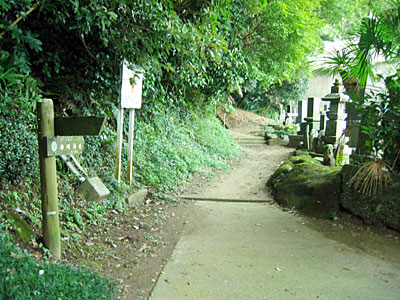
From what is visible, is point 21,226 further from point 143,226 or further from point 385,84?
point 385,84

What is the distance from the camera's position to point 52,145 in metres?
3.09

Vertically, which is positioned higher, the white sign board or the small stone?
the white sign board

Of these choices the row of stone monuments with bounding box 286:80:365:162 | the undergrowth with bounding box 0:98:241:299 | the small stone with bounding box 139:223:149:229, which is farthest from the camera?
the row of stone monuments with bounding box 286:80:365:162

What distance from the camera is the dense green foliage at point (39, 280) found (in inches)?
91.0

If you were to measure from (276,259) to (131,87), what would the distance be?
3566 mm

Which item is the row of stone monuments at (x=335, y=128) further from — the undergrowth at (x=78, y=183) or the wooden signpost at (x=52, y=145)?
the wooden signpost at (x=52, y=145)

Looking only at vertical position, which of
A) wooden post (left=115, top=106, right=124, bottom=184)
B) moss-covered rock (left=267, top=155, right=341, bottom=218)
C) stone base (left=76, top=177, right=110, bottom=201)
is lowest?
moss-covered rock (left=267, top=155, right=341, bottom=218)

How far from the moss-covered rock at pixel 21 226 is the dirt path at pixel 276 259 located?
1358 mm

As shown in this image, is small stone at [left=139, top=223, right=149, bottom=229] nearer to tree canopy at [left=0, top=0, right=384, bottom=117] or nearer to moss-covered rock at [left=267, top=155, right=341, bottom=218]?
tree canopy at [left=0, top=0, right=384, bottom=117]

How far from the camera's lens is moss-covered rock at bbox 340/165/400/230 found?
4.55 meters

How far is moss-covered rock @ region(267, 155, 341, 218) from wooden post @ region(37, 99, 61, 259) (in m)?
3.89

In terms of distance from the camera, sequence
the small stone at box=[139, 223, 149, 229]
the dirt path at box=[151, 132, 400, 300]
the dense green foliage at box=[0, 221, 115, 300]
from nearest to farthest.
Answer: the dense green foliage at box=[0, 221, 115, 300], the dirt path at box=[151, 132, 400, 300], the small stone at box=[139, 223, 149, 229]

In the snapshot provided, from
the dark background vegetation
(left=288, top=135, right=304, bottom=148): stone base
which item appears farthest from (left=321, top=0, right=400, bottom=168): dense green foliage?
(left=288, top=135, right=304, bottom=148): stone base

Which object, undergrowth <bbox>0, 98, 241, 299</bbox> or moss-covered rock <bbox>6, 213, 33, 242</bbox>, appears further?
moss-covered rock <bbox>6, 213, 33, 242</bbox>
